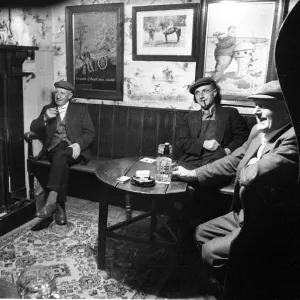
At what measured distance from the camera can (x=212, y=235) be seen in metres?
2.32

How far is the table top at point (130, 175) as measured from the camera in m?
2.24

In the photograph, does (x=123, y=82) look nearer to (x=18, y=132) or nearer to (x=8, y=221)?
(x=18, y=132)

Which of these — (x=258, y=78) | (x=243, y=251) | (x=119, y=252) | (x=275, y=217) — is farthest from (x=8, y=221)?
(x=258, y=78)

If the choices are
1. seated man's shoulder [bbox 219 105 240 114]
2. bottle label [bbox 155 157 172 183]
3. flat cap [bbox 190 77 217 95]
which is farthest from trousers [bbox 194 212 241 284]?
flat cap [bbox 190 77 217 95]

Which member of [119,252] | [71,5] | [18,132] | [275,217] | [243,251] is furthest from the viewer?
[71,5]

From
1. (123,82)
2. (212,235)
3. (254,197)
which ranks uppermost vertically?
(123,82)

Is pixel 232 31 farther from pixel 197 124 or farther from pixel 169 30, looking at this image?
→ pixel 197 124

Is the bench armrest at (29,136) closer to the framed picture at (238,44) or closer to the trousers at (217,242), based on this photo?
the framed picture at (238,44)

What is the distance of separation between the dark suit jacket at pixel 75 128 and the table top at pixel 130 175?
39.7 inches

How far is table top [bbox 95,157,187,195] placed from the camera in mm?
2238

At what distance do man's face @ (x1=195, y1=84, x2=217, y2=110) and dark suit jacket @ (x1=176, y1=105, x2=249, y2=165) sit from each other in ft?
0.43

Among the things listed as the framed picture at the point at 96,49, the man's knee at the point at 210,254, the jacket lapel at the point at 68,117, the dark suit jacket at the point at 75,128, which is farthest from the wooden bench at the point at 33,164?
the man's knee at the point at 210,254

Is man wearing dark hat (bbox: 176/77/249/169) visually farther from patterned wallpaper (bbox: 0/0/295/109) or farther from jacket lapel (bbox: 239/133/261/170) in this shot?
jacket lapel (bbox: 239/133/261/170)

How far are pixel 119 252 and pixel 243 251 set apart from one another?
1.53 m
